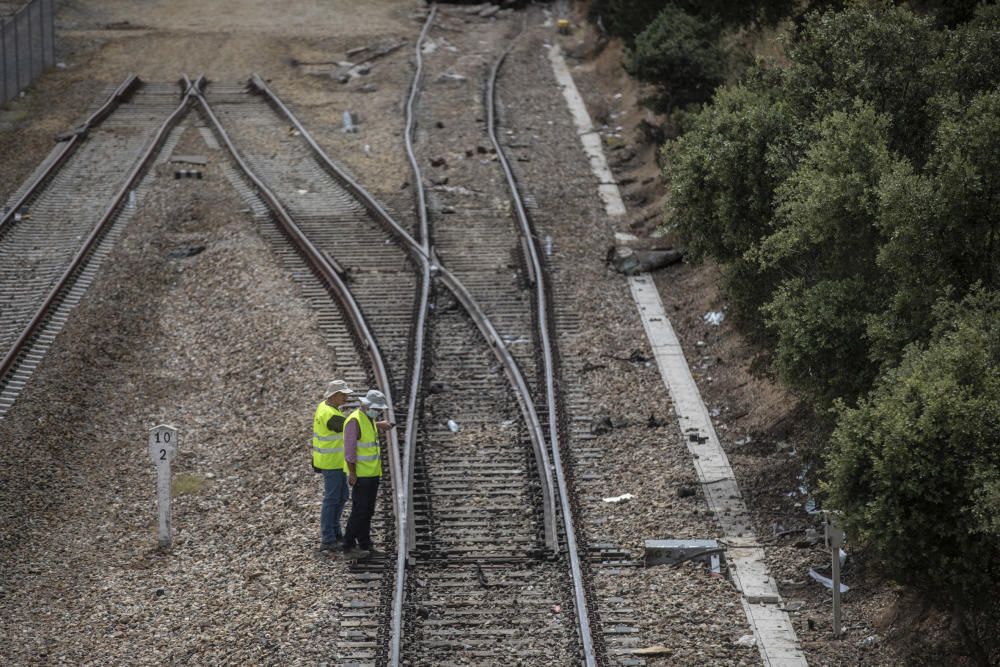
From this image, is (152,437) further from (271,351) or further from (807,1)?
(807,1)

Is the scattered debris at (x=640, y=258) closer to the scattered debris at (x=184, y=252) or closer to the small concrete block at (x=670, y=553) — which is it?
the scattered debris at (x=184, y=252)

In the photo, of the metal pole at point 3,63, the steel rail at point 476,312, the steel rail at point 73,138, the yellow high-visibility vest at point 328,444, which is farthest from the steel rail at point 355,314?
the metal pole at point 3,63

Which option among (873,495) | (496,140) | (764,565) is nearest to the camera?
(873,495)

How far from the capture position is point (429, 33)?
1619 inches

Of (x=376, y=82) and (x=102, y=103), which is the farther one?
(x=376, y=82)

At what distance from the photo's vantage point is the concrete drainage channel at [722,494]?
1184 cm

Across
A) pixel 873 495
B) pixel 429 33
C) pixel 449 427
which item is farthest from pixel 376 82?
pixel 873 495

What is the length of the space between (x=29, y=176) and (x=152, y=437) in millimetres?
14780

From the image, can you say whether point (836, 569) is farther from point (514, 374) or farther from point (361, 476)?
point (514, 374)

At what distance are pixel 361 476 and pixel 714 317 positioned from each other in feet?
27.1

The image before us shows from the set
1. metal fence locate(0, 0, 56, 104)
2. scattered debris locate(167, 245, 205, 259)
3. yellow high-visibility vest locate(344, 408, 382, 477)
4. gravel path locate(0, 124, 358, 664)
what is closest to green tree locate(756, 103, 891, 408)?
yellow high-visibility vest locate(344, 408, 382, 477)

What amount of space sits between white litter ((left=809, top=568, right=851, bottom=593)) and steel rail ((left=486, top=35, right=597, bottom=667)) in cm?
218

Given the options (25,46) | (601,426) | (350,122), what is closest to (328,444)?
(601,426)

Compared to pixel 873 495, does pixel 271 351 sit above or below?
below
